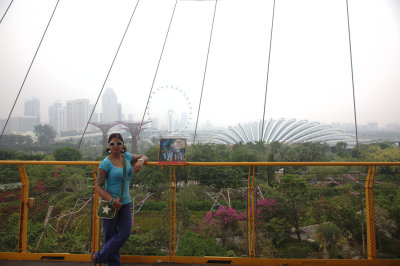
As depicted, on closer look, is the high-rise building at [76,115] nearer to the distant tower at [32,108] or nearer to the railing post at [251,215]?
the distant tower at [32,108]

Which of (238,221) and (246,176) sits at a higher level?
(246,176)

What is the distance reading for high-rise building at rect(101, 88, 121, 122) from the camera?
74.0ft

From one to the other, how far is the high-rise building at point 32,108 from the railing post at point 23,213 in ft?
64.0

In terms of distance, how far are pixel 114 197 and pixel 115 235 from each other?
38 centimetres

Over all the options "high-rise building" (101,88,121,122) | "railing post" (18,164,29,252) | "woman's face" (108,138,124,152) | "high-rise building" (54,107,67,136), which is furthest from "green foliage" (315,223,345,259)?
"high-rise building" (101,88,121,122)

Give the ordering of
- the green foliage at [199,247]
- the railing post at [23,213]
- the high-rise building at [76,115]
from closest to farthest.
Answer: the green foliage at [199,247], the railing post at [23,213], the high-rise building at [76,115]

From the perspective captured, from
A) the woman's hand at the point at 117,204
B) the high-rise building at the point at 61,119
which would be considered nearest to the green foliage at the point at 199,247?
the woman's hand at the point at 117,204

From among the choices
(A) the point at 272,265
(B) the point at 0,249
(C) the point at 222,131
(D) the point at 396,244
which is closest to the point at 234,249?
(A) the point at 272,265

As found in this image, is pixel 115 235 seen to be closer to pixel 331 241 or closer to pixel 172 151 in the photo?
pixel 172 151

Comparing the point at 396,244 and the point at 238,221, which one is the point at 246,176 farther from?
the point at 396,244

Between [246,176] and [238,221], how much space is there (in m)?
0.53

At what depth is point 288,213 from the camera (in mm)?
2635

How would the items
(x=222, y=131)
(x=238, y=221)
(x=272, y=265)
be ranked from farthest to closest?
1. (x=222, y=131)
2. (x=238, y=221)
3. (x=272, y=265)

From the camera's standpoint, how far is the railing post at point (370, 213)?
2561 mm
